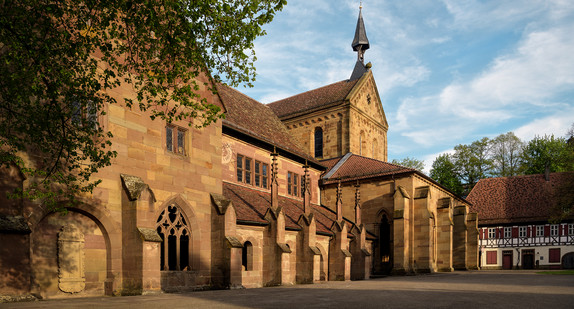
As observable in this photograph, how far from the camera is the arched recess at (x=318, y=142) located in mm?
38906

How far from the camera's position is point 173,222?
15.4 m

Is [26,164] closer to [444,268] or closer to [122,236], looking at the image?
[122,236]

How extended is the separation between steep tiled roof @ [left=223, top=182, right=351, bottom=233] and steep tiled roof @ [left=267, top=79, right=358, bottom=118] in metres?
13.3

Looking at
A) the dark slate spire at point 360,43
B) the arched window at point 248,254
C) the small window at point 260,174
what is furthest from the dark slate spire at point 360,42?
the arched window at point 248,254

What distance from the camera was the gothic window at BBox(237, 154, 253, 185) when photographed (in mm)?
23312

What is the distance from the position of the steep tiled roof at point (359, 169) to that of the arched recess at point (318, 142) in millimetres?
3727

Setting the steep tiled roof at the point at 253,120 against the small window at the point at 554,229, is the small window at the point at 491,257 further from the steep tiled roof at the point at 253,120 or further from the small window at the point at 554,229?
the steep tiled roof at the point at 253,120

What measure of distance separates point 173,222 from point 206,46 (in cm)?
695

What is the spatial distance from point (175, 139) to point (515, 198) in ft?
138

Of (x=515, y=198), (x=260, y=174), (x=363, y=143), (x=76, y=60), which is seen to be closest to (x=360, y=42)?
(x=363, y=143)

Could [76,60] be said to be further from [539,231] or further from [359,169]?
[539,231]

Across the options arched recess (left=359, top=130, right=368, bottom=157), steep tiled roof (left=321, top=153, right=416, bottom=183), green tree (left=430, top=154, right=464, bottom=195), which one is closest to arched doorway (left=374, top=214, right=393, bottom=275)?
steep tiled roof (left=321, top=153, right=416, bottom=183)

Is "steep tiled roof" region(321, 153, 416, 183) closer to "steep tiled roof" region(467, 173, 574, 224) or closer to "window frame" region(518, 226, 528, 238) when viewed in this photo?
"steep tiled roof" region(467, 173, 574, 224)


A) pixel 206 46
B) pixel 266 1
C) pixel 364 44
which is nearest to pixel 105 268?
pixel 206 46
